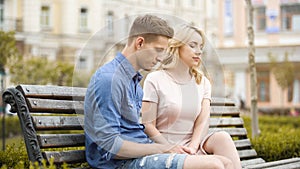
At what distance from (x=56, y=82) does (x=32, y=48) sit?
35.6 ft

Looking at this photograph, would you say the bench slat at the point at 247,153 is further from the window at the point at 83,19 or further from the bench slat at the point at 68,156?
the window at the point at 83,19

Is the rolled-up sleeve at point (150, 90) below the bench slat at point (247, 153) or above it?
above

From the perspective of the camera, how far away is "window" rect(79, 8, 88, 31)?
37688 mm

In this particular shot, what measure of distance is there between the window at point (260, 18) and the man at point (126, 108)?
35899 mm

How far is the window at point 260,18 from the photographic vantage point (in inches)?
1537

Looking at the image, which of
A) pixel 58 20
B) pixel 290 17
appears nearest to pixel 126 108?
pixel 58 20

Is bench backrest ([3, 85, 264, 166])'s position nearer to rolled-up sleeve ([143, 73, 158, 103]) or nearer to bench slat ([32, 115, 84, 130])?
bench slat ([32, 115, 84, 130])

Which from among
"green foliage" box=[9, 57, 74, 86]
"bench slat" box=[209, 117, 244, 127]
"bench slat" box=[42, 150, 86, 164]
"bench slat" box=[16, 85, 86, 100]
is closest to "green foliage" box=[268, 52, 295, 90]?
"green foliage" box=[9, 57, 74, 86]

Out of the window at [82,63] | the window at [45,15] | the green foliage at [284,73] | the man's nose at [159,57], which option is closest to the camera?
the man's nose at [159,57]

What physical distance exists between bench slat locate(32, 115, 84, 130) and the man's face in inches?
23.1

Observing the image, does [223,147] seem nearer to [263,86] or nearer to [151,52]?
[151,52]

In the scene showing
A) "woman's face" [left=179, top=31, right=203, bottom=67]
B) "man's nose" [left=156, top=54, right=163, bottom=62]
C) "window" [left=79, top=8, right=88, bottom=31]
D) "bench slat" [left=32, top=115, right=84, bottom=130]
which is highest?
"window" [left=79, top=8, right=88, bottom=31]

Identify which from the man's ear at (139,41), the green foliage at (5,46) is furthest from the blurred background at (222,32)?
the man's ear at (139,41)

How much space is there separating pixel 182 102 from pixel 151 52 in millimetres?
567
